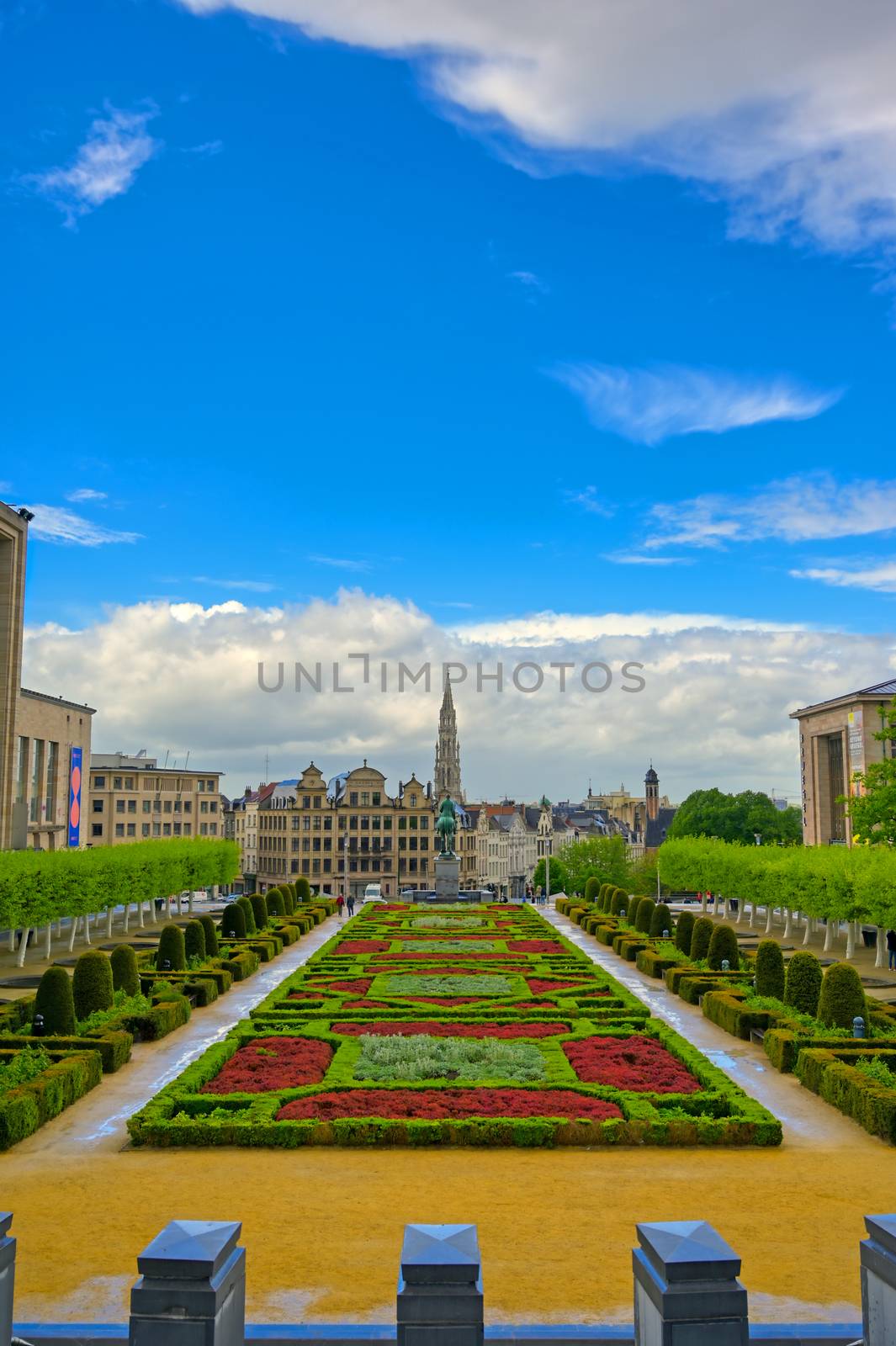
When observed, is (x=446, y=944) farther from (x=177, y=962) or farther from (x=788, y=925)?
(x=788, y=925)

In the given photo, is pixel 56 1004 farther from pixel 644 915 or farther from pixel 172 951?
pixel 644 915

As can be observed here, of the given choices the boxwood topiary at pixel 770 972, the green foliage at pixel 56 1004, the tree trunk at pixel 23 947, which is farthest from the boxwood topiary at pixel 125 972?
the boxwood topiary at pixel 770 972

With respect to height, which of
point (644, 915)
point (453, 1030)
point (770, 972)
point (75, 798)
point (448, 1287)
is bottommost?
point (453, 1030)

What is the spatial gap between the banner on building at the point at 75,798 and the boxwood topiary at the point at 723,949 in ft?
172

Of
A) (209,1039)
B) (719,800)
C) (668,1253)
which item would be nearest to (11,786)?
(209,1039)

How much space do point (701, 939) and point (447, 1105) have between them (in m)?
26.5

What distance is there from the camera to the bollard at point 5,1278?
9.52 meters

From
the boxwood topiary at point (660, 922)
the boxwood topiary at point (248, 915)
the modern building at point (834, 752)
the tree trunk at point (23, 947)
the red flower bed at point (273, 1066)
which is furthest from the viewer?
the modern building at point (834, 752)

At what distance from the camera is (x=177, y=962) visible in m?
40.4

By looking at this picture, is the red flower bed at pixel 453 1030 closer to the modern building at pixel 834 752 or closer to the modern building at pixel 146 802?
the modern building at pixel 834 752

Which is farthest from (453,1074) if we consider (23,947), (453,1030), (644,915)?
(644,915)

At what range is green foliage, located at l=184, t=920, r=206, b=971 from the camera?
143 feet

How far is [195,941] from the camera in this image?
44000 millimetres

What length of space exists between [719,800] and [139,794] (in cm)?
6898
